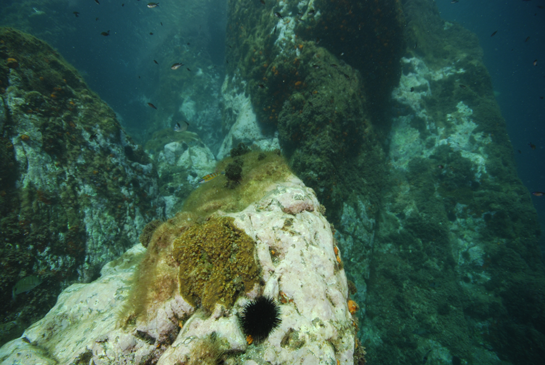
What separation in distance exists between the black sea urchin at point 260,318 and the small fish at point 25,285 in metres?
7.03

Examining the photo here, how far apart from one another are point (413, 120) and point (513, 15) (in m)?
94.9

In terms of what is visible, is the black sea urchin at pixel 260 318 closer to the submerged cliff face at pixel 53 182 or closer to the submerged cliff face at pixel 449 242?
the submerged cliff face at pixel 53 182

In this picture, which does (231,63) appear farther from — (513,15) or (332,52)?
(513,15)

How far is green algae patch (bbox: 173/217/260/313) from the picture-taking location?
2.89 metres

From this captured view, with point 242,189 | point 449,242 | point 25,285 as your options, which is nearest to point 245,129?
point 242,189

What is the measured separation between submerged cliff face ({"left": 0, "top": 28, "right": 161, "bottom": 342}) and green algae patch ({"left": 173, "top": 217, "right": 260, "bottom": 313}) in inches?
254

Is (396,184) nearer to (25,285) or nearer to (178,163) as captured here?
(178,163)

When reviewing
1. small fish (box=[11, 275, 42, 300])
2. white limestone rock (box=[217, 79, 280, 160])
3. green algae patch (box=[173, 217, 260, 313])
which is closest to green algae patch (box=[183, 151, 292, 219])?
green algae patch (box=[173, 217, 260, 313])

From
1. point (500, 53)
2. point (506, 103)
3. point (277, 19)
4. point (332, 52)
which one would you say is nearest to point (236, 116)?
point (277, 19)

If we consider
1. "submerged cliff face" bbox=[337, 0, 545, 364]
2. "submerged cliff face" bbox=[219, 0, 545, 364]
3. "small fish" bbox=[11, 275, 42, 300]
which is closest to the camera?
"small fish" bbox=[11, 275, 42, 300]

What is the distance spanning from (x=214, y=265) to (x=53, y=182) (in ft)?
26.3

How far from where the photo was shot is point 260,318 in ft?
8.95

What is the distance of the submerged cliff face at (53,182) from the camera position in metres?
5.99

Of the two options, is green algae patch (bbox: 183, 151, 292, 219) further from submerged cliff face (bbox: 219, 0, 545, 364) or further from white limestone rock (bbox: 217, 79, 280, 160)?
white limestone rock (bbox: 217, 79, 280, 160)
